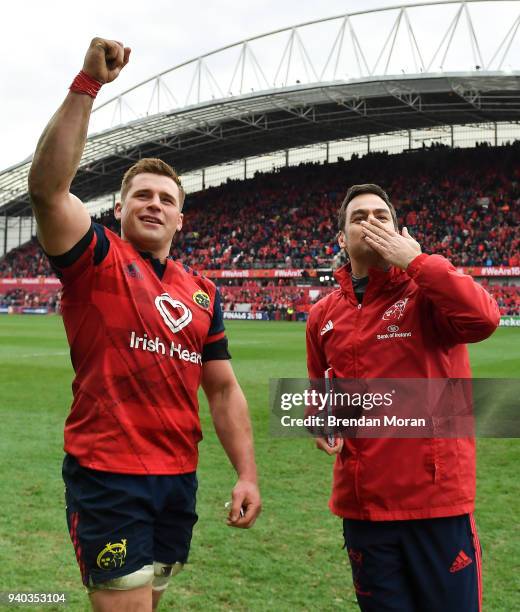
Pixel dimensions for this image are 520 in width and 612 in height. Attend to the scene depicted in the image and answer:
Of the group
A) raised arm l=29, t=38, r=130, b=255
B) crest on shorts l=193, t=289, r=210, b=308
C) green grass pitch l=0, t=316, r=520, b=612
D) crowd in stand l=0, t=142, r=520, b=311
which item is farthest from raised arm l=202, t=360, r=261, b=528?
crowd in stand l=0, t=142, r=520, b=311

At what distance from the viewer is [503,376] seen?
13797 millimetres

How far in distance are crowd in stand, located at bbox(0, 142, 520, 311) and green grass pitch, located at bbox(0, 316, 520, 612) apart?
31769 mm

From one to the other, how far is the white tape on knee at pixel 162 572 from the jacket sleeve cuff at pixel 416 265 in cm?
157

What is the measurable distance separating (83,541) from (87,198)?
198ft

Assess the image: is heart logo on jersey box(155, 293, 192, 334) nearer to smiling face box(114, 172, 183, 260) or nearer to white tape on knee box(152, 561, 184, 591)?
smiling face box(114, 172, 183, 260)

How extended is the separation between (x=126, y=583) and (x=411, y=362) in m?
1.46

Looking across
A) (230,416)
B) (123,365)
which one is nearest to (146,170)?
(123,365)

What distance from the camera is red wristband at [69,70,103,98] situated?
7.38ft

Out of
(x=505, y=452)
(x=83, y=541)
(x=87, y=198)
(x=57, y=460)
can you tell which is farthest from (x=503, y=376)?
(x=87, y=198)

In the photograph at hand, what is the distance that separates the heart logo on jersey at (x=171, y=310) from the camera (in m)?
2.72

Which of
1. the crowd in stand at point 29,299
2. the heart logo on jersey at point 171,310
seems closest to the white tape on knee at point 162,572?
the heart logo on jersey at point 171,310

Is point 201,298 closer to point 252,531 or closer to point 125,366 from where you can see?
point 125,366

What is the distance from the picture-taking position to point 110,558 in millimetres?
2361

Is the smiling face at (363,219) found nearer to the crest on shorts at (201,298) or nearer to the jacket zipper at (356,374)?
the jacket zipper at (356,374)
